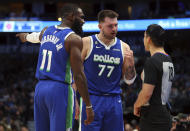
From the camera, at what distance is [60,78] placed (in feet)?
12.1

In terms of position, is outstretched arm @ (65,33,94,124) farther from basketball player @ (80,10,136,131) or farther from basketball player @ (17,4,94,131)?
basketball player @ (80,10,136,131)

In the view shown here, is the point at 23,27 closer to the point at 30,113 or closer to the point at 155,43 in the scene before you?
the point at 30,113

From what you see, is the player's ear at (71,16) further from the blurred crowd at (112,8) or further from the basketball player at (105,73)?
the blurred crowd at (112,8)

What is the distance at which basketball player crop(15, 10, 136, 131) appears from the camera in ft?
14.1

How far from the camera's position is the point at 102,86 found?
432 cm

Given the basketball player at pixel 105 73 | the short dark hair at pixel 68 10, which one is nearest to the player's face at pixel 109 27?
the basketball player at pixel 105 73

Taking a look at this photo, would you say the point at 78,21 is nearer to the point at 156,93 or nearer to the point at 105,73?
the point at 105,73

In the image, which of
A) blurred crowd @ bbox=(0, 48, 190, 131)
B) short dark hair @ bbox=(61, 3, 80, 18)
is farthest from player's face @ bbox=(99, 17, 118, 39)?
blurred crowd @ bbox=(0, 48, 190, 131)

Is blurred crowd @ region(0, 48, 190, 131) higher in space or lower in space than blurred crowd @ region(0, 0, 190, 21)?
lower

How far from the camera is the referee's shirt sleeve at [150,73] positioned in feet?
12.6

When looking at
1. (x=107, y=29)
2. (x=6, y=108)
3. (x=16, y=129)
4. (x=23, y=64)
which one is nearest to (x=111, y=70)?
(x=107, y=29)

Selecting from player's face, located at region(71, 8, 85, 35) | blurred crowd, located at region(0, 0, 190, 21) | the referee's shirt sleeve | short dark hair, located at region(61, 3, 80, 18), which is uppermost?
blurred crowd, located at region(0, 0, 190, 21)

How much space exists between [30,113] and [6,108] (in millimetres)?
1196

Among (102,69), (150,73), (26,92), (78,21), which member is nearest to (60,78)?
(78,21)
